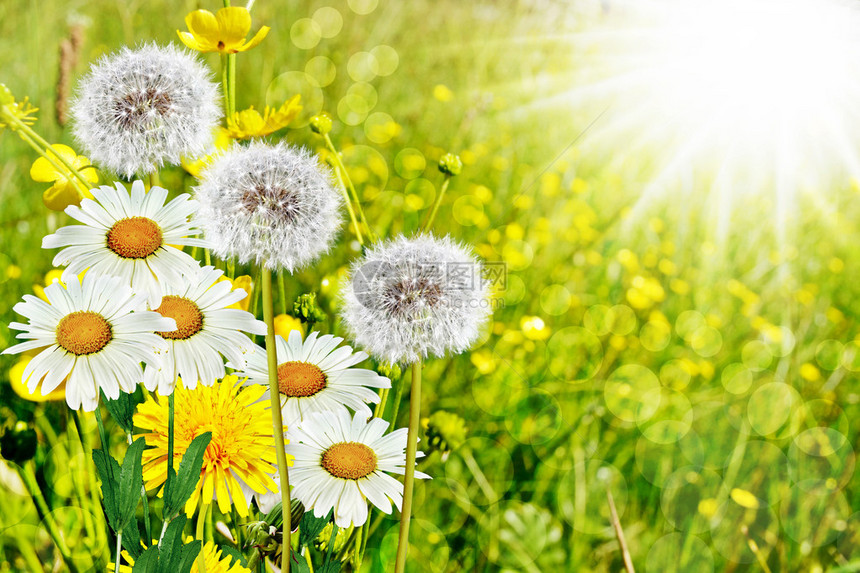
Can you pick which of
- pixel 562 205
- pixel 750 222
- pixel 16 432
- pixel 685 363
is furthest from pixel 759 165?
pixel 16 432

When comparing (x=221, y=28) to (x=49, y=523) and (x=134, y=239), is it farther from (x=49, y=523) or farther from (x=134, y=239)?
(x=49, y=523)

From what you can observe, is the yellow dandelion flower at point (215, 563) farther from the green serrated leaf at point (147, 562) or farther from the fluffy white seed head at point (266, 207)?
the fluffy white seed head at point (266, 207)

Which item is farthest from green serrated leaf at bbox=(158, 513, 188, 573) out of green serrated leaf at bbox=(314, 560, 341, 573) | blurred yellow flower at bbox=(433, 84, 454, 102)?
blurred yellow flower at bbox=(433, 84, 454, 102)

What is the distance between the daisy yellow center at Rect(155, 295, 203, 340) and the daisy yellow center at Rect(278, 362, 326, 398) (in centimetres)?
8

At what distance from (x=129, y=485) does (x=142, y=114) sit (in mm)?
286

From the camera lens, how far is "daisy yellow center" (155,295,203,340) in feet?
1.43

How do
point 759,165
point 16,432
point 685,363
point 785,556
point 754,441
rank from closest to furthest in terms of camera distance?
point 16,432
point 785,556
point 754,441
point 685,363
point 759,165

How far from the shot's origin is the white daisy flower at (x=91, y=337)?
389 millimetres

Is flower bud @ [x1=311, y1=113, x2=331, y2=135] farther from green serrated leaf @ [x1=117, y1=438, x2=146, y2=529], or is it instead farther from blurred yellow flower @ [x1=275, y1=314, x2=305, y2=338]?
green serrated leaf @ [x1=117, y1=438, x2=146, y2=529]

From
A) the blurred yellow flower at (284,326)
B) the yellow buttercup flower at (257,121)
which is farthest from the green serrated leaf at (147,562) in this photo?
the yellow buttercup flower at (257,121)

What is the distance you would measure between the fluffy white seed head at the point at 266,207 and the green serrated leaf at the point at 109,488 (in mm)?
156

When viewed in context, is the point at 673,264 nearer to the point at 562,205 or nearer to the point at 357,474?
the point at 562,205

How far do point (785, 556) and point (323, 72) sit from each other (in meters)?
1.60

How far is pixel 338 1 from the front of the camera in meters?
2.05
